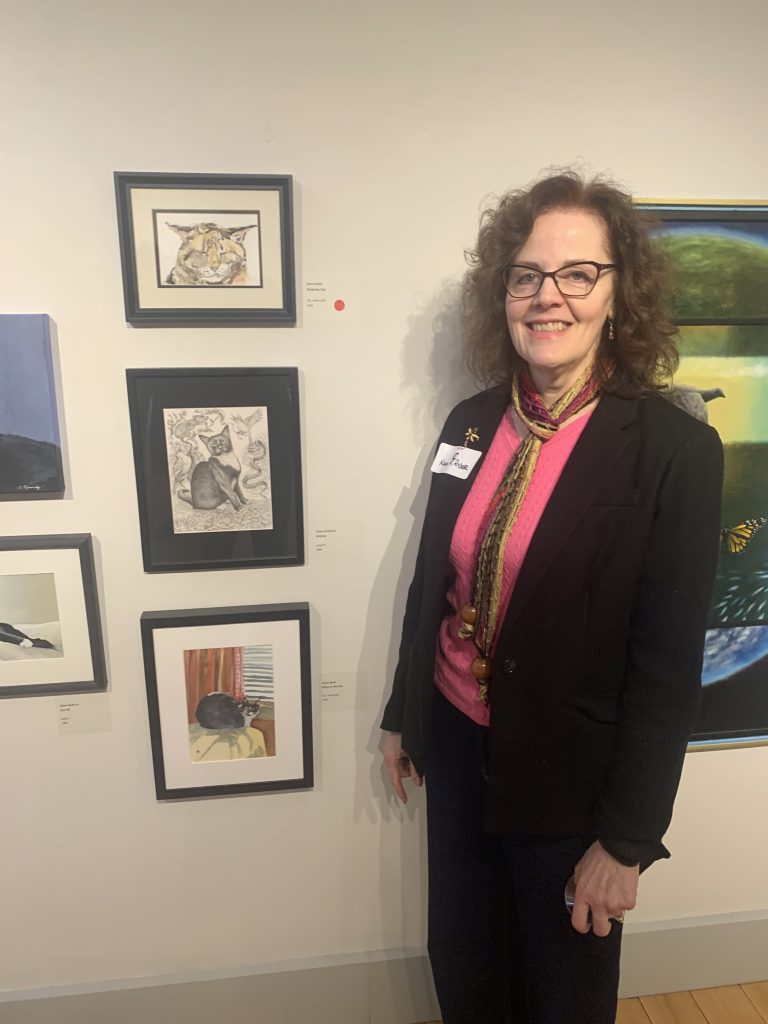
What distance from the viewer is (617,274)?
98cm

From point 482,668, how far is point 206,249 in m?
0.88

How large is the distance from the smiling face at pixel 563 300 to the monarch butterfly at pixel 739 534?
0.65 meters

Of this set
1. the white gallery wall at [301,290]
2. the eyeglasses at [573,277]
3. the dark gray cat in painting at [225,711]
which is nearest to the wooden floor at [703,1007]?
the white gallery wall at [301,290]

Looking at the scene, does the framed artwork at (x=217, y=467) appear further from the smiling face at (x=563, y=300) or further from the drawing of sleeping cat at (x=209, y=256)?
the smiling face at (x=563, y=300)

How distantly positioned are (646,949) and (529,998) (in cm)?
61

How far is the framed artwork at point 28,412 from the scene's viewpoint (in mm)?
1118

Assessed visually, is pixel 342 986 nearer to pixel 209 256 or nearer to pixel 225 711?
pixel 225 711

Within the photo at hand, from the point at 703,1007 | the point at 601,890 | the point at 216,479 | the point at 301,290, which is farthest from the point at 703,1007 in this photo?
the point at 301,290

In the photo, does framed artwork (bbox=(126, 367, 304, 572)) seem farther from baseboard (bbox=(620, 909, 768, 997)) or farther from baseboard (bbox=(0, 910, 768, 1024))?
baseboard (bbox=(620, 909, 768, 997))

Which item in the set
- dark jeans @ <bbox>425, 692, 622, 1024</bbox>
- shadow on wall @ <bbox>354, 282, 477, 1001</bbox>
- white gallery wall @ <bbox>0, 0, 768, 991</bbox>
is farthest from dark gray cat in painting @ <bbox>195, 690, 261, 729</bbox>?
dark jeans @ <bbox>425, 692, 622, 1024</bbox>

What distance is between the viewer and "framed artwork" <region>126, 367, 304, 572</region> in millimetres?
1174

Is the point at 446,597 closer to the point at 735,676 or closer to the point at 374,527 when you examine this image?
the point at 374,527

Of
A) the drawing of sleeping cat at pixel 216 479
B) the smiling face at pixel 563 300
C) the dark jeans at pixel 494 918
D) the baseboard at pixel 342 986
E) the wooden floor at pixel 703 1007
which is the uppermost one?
the smiling face at pixel 563 300

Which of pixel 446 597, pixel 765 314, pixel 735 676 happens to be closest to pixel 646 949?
pixel 735 676
